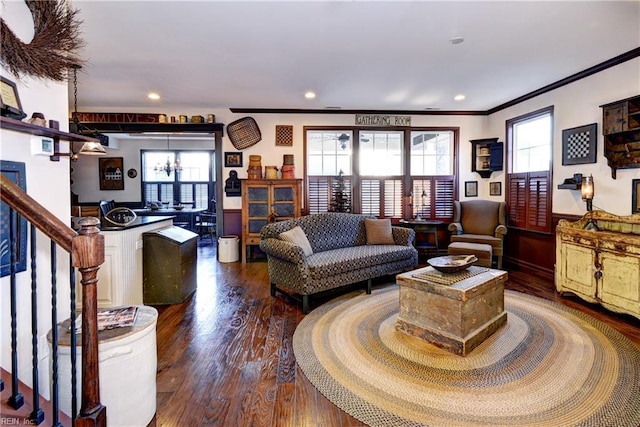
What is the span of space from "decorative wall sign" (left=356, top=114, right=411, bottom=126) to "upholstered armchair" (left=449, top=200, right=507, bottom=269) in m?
1.73

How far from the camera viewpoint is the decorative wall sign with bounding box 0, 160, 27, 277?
159 cm

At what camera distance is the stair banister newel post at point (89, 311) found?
1189 mm

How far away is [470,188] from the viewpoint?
19.1ft

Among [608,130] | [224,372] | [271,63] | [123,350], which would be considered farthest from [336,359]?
[608,130]

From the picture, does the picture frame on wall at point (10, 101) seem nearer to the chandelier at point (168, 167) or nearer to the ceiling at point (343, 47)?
Answer: the ceiling at point (343, 47)

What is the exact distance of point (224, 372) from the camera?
2205mm

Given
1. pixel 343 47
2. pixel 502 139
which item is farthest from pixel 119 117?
pixel 502 139

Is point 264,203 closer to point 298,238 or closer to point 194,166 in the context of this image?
point 298,238

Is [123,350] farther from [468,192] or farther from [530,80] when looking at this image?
[468,192]

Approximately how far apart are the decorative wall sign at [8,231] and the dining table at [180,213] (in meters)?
6.27

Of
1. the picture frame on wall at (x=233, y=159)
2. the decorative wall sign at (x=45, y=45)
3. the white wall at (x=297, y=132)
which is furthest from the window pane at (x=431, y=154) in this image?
the decorative wall sign at (x=45, y=45)

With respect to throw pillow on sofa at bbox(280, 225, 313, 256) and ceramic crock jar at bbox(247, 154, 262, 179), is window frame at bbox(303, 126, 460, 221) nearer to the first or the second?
ceramic crock jar at bbox(247, 154, 262, 179)

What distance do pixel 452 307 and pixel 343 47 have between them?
2.57 m

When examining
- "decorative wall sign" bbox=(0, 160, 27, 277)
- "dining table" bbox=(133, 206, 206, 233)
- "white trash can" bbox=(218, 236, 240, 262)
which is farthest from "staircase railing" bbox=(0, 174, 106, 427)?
"dining table" bbox=(133, 206, 206, 233)
